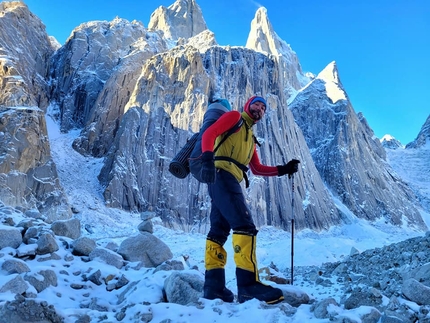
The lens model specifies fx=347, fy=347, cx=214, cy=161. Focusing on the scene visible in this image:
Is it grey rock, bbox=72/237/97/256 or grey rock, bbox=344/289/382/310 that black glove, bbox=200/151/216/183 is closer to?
grey rock, bbox=344/289/382/310

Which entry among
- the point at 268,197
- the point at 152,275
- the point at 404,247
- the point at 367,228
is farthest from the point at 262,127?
the point at 152,275

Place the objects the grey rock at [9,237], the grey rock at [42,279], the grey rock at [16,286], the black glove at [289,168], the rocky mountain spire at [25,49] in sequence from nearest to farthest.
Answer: the grey rock at [16,286], the grey rock at [42,279], the black glove at [289,168], the grey rock at [9,237], the rocky mountain spire at [25,49]

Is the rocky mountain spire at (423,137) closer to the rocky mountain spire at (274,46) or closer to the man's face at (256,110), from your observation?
the rocky mountain spire at (274,46)

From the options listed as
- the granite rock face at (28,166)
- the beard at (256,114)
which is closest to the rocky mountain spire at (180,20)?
the granite rock face at (28,166)

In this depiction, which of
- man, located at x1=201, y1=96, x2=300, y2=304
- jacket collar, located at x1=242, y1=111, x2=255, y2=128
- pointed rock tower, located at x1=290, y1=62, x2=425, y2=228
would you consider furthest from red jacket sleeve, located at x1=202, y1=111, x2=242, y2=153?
pointed rock tower, located at x1=290, y1=62, x2=425, y2=228

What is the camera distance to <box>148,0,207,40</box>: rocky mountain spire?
91938mm

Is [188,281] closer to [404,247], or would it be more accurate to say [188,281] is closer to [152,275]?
[152,275]

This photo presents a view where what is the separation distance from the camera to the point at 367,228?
45.6m

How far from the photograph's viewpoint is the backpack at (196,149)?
13.7 feet

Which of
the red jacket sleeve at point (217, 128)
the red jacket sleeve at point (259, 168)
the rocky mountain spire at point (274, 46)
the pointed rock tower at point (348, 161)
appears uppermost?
the rocky mountain spire at point (274, 46)

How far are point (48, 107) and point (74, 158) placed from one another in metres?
12.7

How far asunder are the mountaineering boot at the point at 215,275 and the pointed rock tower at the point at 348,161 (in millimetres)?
51624

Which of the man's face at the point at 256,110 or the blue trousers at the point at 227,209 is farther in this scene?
the man's face at the point at 256,110

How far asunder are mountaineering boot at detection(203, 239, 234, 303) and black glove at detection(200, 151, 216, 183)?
963 mm
